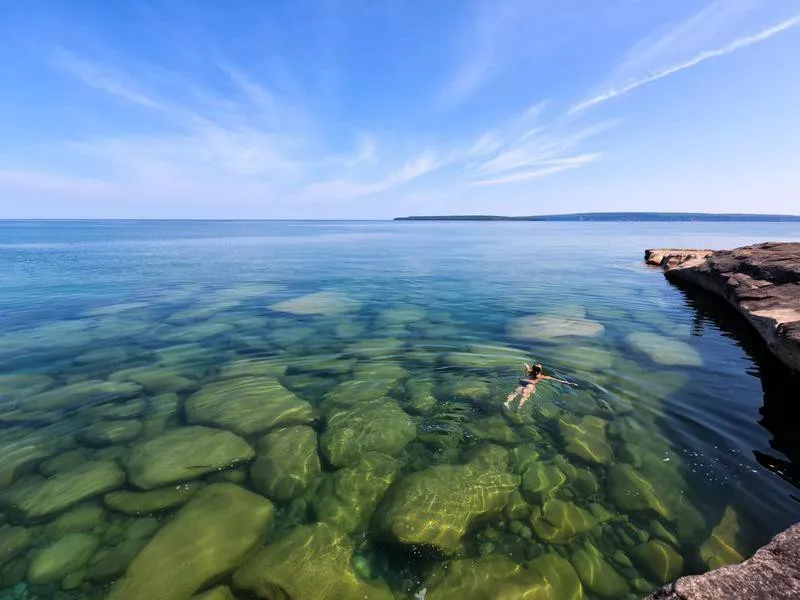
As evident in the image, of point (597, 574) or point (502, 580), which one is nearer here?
point (502, 580)

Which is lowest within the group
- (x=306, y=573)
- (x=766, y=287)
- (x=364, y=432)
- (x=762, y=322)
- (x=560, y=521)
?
(x=560, y=521)

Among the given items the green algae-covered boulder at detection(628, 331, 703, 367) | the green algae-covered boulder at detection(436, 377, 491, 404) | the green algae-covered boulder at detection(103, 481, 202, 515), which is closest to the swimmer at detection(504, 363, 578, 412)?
the green algae-covered boulder at detection(436, 377, 491, 404)

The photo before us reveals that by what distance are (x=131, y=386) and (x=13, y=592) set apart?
5950 millimetres

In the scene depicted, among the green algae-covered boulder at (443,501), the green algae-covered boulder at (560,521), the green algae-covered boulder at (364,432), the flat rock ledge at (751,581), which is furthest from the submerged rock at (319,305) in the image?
the flat rock ledge at (751,581)

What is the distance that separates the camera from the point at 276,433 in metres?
7.91

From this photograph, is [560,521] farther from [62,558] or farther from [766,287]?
[766,287]

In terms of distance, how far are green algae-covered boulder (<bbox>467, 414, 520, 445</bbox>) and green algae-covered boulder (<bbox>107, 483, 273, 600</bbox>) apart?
4.21 metres

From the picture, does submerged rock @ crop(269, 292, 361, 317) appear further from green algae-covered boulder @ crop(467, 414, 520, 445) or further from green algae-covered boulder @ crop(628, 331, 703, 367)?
green algae-covered boulder @ crop(628, 331, 703, 367)

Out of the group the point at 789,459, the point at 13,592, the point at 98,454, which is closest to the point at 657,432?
the point at 789,459

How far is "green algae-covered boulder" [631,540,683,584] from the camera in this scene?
4902mm

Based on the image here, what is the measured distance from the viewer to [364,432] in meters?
7.98

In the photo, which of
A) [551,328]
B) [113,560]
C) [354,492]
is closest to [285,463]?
[354,492]

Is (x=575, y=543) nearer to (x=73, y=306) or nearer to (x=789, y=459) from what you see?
(x=789, y=459)

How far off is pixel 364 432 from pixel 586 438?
4.54 metres
